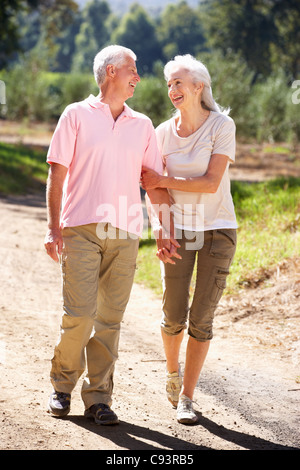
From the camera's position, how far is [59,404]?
4148mm

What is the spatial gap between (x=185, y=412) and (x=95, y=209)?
1.30 m

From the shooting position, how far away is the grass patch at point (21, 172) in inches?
623

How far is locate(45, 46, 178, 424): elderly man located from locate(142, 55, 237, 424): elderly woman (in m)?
0.21

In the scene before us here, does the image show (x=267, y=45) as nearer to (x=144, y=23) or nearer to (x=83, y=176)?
(x=83, y=176)

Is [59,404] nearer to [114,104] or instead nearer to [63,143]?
[63,143]

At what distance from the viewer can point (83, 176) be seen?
405cm

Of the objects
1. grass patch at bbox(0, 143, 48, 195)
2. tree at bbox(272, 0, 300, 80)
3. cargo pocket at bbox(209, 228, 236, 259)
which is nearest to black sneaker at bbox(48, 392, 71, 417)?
cargo pocket at bbox(209, 228, 236, 259)

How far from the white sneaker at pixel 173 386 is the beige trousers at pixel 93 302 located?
0.51 m

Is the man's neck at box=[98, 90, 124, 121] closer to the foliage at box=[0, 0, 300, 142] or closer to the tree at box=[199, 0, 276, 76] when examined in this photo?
the foliage at box=[0, 0, 300, 142]

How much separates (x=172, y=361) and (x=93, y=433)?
0.83 metres

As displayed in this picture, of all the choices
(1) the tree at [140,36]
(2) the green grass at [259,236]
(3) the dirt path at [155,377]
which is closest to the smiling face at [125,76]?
(3) the dirt path at [155,377]

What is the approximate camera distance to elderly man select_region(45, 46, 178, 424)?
401 centimetres

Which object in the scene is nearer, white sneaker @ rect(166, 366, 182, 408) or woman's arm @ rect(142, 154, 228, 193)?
woman's arm @ rect(142, 154, 228, 193)
